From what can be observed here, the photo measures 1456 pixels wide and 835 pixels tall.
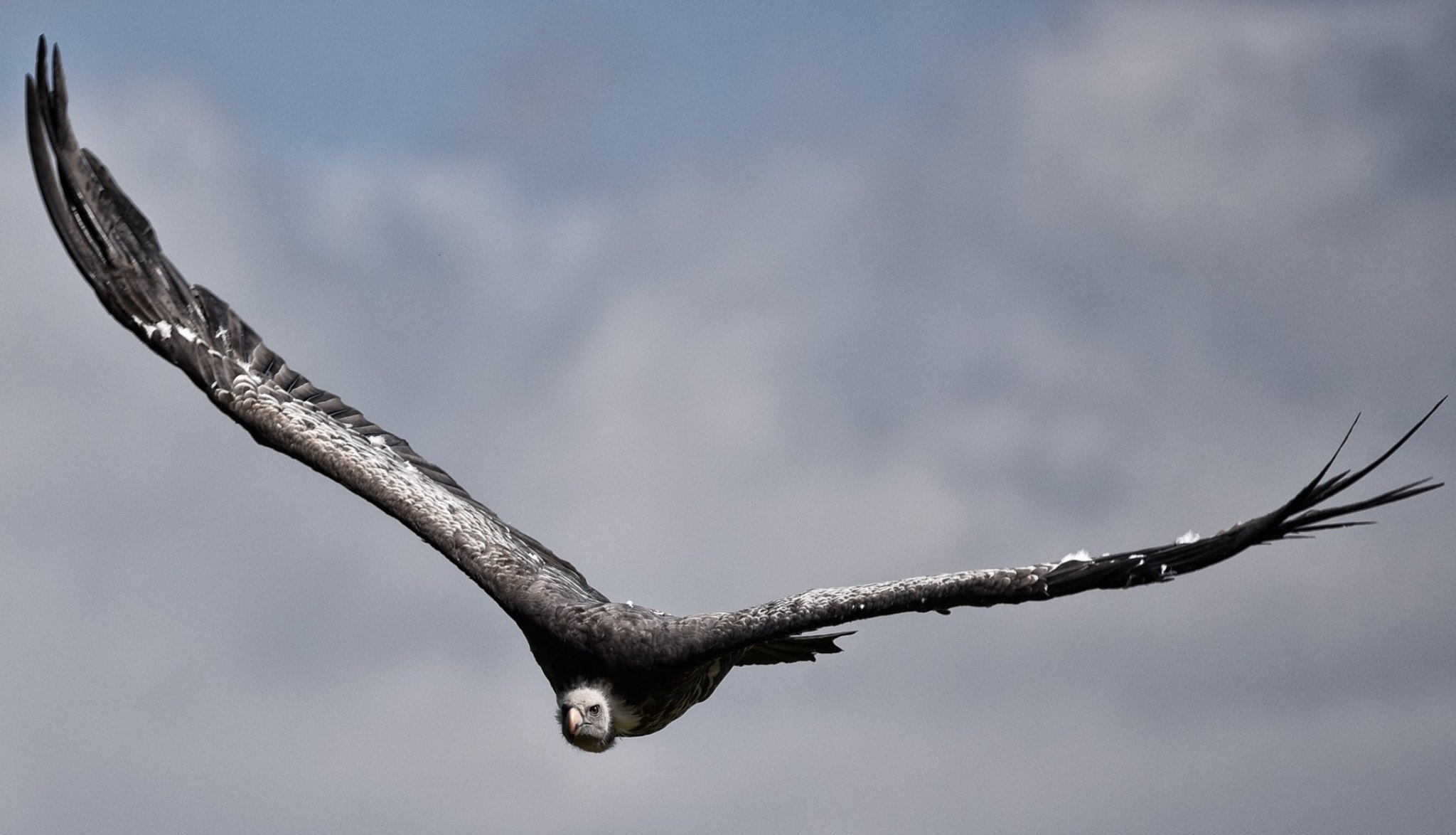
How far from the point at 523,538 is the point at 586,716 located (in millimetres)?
2794

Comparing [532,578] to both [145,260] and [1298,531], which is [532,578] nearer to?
[145,260]

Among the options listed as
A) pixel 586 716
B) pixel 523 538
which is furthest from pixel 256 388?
pixel 586 716

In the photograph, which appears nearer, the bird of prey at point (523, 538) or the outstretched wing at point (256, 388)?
the bird of prey at point (523, 538)

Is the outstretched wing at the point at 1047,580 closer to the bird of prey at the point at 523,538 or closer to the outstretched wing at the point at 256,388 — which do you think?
the bird of prey at the point at 523,538

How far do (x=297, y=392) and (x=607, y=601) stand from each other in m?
3.99

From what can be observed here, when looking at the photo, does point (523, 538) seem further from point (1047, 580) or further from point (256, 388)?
point (1047, 580)

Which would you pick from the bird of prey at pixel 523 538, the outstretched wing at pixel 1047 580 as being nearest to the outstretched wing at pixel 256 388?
the bird of prey at pixel 523 538

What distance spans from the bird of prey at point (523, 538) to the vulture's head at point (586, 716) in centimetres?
2

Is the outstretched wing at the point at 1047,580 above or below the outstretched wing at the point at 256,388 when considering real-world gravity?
below

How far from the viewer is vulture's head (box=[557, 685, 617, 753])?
47.2 feet

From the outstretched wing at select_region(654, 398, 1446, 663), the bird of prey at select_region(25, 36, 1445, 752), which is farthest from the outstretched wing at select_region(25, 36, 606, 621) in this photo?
the outstretched wing at select_region(654, 398, 1446, 663)

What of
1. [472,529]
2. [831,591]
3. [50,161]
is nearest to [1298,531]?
[831,591]

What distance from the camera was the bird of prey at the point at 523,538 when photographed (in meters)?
13.3

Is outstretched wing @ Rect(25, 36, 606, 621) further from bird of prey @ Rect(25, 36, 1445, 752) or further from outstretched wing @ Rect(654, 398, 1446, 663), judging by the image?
outstretched wing @ Rect(654, 398, 1446, 663)
